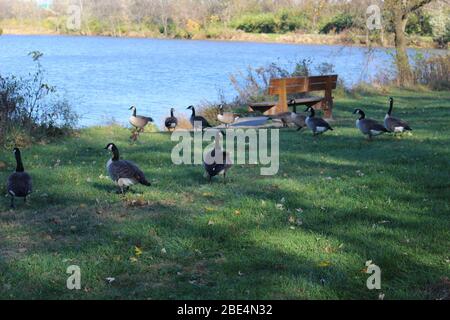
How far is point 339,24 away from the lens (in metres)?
43.6

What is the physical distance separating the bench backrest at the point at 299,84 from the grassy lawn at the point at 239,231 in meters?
6.34

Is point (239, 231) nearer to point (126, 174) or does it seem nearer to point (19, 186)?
point (126, 174)

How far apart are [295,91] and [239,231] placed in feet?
38.3

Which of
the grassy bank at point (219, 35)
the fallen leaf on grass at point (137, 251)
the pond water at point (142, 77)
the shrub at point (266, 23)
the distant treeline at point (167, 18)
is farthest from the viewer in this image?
the shrub at point (266, 23)

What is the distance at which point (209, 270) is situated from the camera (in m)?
5.55

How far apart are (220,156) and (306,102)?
10.2m

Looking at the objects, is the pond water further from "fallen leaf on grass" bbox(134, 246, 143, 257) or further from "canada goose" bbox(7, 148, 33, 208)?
"fallen leaf on grass" bbox(134, 246, 143, 257)

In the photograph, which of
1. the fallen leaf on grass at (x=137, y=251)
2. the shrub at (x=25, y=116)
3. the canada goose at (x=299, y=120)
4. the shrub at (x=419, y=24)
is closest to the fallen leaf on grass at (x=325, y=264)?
the fallen leaf on grass at (x=137, y=251)

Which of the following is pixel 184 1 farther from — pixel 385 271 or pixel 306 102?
pixel 385 271

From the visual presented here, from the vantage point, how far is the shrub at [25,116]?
41.9ft

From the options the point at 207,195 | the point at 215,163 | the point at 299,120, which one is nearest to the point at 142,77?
the point at 299,120

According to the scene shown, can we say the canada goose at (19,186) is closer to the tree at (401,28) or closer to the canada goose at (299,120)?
the canada goose at (299,120)

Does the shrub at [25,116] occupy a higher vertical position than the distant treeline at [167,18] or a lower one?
lower
